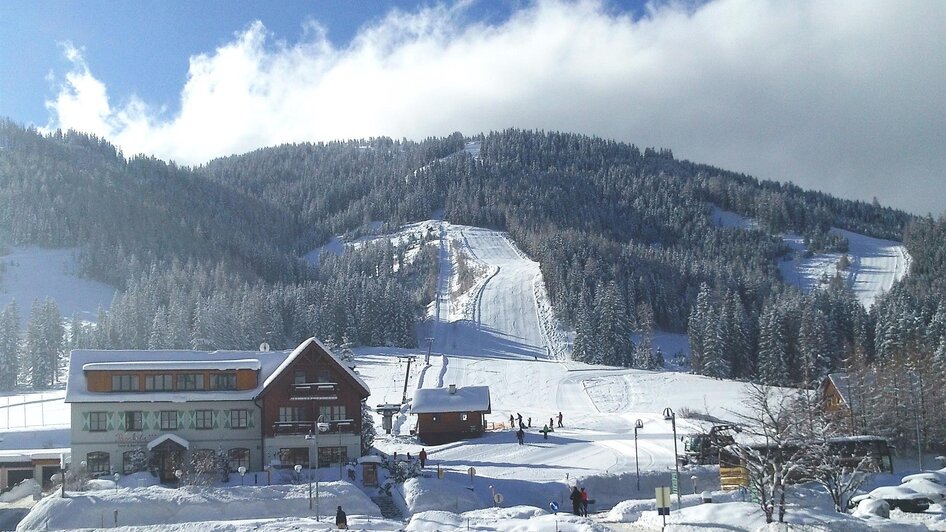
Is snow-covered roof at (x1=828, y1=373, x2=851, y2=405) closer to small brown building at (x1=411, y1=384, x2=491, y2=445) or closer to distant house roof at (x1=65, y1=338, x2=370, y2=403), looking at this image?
small brown building at (x1=411, y1=384, x2=491, y2=445)

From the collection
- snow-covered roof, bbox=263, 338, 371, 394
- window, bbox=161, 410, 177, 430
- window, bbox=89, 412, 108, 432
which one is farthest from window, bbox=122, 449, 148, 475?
snow-covered roof, bbox=263, 338, 371, 394

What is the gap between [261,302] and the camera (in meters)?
126

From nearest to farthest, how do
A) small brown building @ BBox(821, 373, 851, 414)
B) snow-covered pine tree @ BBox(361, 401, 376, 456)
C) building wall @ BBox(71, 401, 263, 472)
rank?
building wall @ BBox(71, 401, 263, 472) < snow-covered pine tree @ BBox(361, 401, 376, 456) < small brown building @ BBox(821, 373, 851, 414)

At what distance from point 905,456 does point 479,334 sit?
303 feet

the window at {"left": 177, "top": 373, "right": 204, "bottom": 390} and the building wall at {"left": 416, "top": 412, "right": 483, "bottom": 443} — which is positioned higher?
the window at {"left": 177, "top": 373, "right": 204, "bottom": 390}

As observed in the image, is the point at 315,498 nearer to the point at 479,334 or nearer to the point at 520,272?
the point at 479,334

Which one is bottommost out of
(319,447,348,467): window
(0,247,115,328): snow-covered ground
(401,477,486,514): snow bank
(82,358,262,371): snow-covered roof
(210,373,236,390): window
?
(401,477,486,514): snow bank

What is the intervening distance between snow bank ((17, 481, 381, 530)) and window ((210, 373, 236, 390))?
34.1 feet

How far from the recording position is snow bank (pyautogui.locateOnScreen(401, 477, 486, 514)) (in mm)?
43062

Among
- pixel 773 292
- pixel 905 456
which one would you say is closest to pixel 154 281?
pixel 773 292

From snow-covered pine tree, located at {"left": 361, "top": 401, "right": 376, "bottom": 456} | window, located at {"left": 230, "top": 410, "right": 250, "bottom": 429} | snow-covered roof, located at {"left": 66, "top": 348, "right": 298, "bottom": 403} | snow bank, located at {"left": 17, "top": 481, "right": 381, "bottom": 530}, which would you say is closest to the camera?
snow bank, located at {"left": 17, "top": 481, "right": 381, "bottom": 530}

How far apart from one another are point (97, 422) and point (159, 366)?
15.5 ft

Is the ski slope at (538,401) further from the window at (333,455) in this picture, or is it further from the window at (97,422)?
the window at (97,422)

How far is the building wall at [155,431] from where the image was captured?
50062 millimetres
